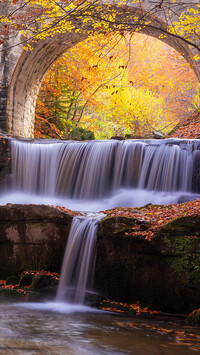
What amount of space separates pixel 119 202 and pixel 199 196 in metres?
1.80

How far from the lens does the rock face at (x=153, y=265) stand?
480cm

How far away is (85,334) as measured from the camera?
3.72 meters

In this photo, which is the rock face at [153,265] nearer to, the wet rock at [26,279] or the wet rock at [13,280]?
the wet rock at [26,279]

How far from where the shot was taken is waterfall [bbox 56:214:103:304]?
5504 millimetres

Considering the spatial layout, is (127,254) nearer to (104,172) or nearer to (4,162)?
(104,172)

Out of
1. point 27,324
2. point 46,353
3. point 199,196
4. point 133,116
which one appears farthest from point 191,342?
point 133,116

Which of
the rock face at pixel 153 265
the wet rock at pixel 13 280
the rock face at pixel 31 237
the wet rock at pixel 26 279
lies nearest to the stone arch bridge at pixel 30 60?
the rock face at pixel 31 237

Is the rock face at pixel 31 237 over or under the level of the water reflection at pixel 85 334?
over

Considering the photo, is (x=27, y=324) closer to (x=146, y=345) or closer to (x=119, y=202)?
(x=146, y=345)

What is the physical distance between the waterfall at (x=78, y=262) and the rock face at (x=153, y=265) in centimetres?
15

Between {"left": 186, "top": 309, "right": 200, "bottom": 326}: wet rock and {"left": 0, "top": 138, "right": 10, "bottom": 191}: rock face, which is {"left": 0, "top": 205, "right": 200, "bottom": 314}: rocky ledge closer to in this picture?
{"left": 186, "top": 309, "right": 200, "bottom": 326}: wet rock

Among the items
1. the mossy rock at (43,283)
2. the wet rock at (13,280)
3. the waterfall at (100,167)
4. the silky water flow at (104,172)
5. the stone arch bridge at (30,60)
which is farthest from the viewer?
the stone arch bridge at (30,60)

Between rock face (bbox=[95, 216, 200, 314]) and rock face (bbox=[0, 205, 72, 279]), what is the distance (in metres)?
0.86

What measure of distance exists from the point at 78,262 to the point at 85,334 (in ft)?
6.82
